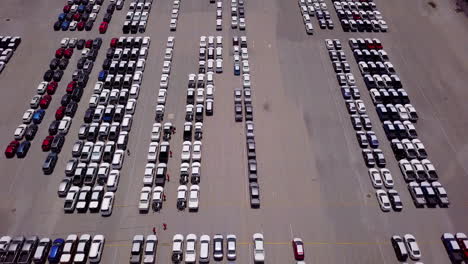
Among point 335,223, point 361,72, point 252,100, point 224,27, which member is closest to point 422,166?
point 335,223

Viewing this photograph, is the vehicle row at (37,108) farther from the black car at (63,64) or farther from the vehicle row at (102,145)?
the vehicle row at (102,145)

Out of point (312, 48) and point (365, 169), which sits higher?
point (312, 48)

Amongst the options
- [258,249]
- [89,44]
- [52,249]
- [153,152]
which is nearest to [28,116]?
[89,44]

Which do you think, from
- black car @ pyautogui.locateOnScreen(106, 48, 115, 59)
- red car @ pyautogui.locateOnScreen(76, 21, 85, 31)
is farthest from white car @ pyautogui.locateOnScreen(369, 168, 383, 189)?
red car @ pyautogui.locateOnScreen(76, 21, 85, 31)

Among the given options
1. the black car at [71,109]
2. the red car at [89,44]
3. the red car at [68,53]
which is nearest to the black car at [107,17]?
the red car at [89,44]

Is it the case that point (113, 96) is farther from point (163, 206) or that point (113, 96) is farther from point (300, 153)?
point (300, 153)
